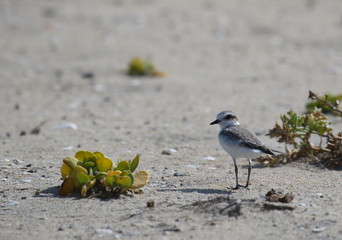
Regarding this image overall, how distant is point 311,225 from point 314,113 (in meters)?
1.89

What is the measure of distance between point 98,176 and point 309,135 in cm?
221

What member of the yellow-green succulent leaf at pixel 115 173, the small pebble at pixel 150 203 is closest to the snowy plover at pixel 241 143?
the small pebble at pixel 150 203

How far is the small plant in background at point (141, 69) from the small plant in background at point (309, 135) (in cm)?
546

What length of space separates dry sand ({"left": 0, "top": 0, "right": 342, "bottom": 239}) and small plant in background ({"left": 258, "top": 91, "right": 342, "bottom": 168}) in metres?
0.13

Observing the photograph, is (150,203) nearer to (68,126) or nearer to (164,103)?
(68,126)

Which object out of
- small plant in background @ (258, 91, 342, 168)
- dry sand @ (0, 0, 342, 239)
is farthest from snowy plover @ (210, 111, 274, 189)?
small plant in background @ (258, 91, 342, 168)

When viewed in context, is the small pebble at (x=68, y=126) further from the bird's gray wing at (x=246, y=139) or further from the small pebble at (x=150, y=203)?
the small pebble at (x=150, y=203)

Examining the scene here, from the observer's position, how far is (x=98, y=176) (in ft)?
16.1

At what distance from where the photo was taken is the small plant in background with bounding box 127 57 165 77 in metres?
11.2

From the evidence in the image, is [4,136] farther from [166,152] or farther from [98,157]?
[98,157]

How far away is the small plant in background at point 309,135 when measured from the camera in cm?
591

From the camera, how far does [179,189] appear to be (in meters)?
5.29

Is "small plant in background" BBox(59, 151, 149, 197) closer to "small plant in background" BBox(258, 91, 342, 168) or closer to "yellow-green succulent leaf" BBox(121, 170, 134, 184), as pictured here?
"yellow-green succulent leaf" BBox(121, 170, 134, 184)

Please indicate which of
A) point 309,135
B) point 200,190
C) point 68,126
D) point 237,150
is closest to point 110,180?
point 200,190
